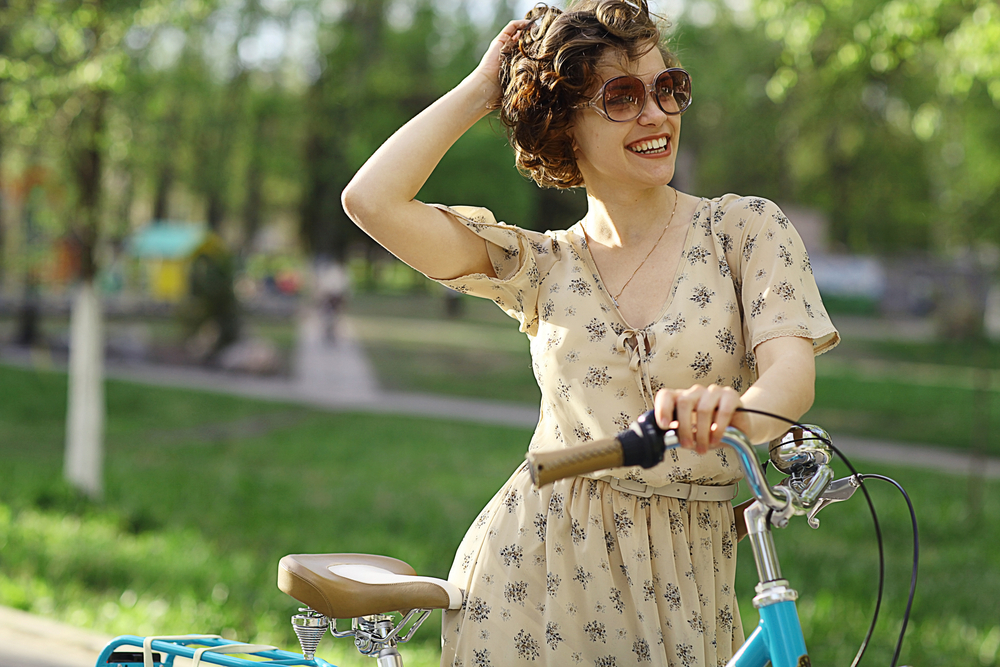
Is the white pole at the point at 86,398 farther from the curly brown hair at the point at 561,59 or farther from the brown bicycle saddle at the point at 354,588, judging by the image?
the curly brown hair at the point at 561,59

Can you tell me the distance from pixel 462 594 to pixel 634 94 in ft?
3.33

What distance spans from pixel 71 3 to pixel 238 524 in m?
3.71

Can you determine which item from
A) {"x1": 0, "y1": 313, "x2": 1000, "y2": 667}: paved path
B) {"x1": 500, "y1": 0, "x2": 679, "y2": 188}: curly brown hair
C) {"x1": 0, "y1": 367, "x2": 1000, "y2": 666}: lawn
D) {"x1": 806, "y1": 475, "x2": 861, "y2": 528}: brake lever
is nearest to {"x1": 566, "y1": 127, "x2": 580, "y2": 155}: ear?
{"x1": 500, "y1": 0, "x2": 679, "y2": 188}: curly brown hair

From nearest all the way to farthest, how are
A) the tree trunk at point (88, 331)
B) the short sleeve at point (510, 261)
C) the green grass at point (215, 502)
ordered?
the short sleeve at point (510, 261), the green grass at point (215, 502), the tree trunk at point (88, 331)

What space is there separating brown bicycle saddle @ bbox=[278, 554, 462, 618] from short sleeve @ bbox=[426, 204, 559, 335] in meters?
0.57

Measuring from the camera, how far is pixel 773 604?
5.04 ft

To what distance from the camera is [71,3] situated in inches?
274

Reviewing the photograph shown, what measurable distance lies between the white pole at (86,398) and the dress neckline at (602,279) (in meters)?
5.95

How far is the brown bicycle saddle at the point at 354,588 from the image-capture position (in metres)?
1.89

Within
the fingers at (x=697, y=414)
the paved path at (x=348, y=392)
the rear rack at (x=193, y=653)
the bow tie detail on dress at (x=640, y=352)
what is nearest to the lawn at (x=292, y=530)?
the paved path at (x=348, y=392)

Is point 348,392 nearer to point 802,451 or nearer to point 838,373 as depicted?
point 838,373

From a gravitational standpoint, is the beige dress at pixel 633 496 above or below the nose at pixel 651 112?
below

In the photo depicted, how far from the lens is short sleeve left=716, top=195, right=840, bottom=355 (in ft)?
5.73

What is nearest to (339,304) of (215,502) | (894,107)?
(215,502)
